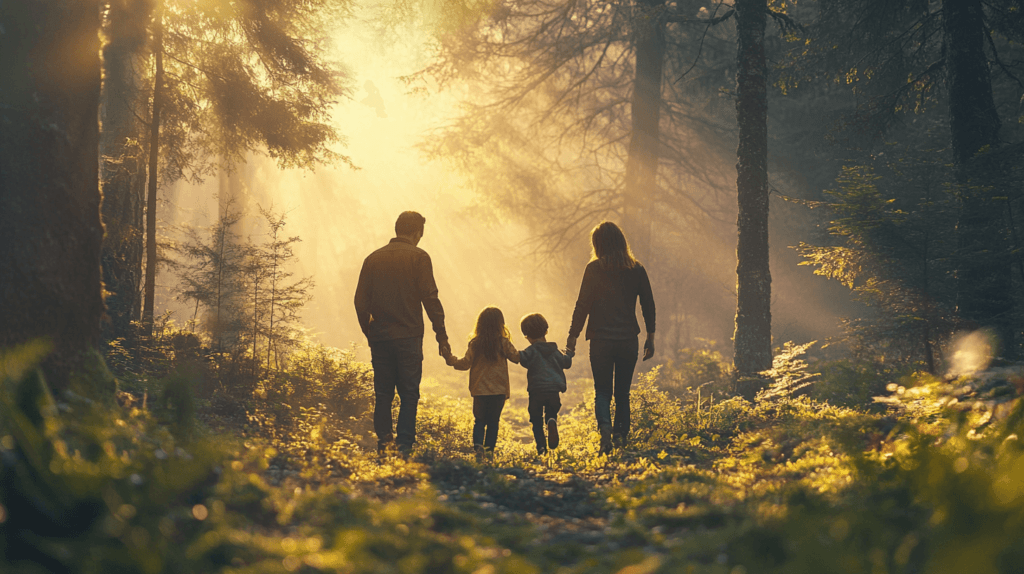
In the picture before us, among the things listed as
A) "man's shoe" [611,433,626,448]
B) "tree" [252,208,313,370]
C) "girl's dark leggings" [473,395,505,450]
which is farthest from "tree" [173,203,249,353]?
"man's shoe" [611,433,626,448]

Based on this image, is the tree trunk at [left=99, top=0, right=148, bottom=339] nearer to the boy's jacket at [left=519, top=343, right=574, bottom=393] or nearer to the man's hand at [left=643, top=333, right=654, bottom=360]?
the boy's jacket at [left=519, top=343, right=574, bottom=393]

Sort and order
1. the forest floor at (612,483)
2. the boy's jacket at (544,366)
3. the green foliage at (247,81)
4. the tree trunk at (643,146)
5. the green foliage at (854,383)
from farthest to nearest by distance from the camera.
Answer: the tree trunk at (643,146) → the green foliage at (247,81) → the green foliage at (854,383) → the boy's jacket at (544,366) → the forest floor at (612,483)

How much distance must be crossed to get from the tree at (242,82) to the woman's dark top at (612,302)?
6.00 meters

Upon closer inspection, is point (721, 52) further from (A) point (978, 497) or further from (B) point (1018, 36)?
(A) point (978, 497)

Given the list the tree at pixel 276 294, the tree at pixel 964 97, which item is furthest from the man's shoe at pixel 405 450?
the tree at pixel 964 97

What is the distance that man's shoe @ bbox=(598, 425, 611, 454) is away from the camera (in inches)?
254

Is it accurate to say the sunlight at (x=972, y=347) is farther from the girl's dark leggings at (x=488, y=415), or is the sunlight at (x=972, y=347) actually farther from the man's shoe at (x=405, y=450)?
the man's shoe at (x=405, y=450)

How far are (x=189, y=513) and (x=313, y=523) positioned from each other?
0.54 m

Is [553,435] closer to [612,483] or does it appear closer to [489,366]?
[489,366]

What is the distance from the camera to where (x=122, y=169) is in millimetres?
8766

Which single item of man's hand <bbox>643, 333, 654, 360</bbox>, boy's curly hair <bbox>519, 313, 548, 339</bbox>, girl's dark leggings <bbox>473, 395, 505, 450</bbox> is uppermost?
boy's curly hair <bbox>519, 313, 548, 339</bbox>

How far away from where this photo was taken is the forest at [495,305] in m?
2.54

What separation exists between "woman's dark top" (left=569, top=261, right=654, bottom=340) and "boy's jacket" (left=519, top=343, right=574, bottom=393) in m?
0.47

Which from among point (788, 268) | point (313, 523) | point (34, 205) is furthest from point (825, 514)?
point (788, 268)
